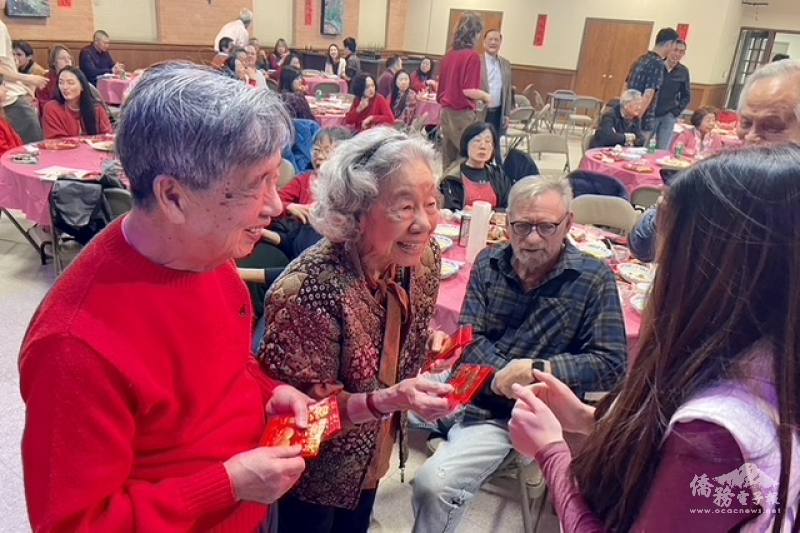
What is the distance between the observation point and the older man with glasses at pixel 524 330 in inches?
77.0

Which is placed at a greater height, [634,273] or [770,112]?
[770,112]

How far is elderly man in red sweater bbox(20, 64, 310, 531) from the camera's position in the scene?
2.61 ft

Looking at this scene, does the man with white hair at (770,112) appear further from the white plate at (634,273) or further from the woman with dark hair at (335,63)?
the woman with dark hair at (335,63)

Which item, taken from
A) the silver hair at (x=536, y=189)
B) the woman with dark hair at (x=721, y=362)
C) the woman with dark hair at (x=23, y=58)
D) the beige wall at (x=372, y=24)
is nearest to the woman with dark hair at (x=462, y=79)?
the silver hair at (x=536, y=189)

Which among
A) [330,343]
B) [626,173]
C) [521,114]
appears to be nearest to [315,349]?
[330,343]

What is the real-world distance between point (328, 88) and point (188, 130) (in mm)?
9163

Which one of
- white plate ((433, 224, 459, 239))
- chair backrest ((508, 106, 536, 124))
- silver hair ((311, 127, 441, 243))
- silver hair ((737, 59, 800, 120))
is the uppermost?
silver hair ((737, 59, 800, 120))

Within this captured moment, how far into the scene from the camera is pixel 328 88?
9508 mm

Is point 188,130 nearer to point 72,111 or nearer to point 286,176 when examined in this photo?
point 286,176

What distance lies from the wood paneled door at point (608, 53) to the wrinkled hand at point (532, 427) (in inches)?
487

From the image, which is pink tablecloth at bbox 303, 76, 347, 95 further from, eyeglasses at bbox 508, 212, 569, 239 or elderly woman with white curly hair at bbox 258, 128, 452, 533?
elderly woman with white curly hair at bbox 258, 128, 452, 533

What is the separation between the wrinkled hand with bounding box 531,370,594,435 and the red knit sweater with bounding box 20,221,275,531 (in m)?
0.79

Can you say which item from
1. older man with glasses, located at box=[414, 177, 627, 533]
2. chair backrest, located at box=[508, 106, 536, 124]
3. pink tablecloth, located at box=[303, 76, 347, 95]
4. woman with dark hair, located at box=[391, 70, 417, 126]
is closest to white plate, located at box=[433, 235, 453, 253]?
older man with glasses, located at box=[414, 177, 627, 533]

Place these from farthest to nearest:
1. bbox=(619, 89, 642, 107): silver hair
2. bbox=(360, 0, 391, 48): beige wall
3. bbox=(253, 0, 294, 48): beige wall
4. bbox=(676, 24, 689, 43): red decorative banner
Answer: bbox=(360, 0, 391, 48): beige wall
bbox=(253, 0, 294, 48): beige wall
bbox=(676, 24, 689, 43): red decorative banner
bbox=(619, 89, 642, 107): silver hair
